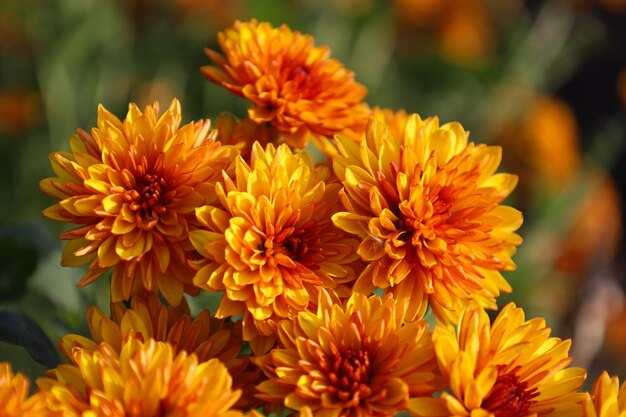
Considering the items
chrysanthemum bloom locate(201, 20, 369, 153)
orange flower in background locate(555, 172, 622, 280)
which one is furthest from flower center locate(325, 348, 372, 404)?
orange flower in background locate(555, 172, 622, 280)

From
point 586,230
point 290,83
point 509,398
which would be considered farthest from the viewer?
point 586,230

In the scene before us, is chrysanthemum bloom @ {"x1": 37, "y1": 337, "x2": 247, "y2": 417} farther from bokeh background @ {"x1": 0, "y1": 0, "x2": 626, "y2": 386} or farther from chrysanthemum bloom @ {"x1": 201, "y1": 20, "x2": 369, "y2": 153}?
bokeh background @ {"x1": 0, "y1": 0, "x2": 626, "y2": 386}

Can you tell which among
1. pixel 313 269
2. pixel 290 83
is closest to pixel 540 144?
pixel 290 83

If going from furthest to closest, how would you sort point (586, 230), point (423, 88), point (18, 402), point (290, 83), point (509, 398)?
1. point (423, 88)
2. point (586, 230)
3. point (290, 83)
4. point (509, 398)
5. point (18, 402)

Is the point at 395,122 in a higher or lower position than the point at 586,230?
higher

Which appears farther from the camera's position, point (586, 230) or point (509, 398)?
point (586, 230)

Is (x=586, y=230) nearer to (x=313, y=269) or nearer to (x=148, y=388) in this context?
(x=313, y=269)

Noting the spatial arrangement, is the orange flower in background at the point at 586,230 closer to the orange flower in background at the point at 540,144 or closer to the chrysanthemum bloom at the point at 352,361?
the orange flower in background at the point at 540,144

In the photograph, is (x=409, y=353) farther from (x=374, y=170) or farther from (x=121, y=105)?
(x=121, y=105)

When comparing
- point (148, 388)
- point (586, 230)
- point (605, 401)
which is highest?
point (605, 401)

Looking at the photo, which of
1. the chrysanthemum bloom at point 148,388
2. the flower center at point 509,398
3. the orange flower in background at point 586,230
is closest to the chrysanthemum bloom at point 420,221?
the flower center at point 509,398
